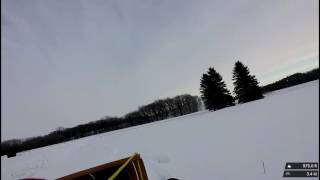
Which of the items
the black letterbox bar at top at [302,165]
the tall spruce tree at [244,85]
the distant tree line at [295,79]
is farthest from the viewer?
the tall spruce tree at [244,85]

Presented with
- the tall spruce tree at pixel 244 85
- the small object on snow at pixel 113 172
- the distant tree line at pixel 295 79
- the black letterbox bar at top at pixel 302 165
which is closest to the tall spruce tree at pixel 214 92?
the tall spruce tree at pixel 244 85

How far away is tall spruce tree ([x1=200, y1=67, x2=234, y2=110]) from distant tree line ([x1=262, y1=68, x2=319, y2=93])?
1081 centimetres

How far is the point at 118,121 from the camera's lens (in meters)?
114

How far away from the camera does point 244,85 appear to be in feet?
146

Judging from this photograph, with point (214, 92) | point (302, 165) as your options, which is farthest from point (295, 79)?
point (302, 165)

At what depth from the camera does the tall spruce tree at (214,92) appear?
4700cm

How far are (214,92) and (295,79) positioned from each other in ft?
46.2

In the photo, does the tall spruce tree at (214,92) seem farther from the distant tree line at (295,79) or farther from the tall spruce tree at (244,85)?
the distant tree line at (295,79)

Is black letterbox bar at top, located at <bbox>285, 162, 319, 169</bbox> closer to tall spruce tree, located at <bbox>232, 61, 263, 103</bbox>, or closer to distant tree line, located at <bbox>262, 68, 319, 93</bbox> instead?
distant tree line, located at <bbox>262, 68, 319, 93</bbox>

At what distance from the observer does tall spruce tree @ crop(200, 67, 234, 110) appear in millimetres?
47000

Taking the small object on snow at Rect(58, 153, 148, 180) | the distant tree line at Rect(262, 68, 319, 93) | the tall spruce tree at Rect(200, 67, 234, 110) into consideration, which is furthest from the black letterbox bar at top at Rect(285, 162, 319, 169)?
the tall spruce tree at Rect(200, 67, 234, 110)

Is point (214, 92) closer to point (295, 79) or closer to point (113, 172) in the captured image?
point (295, 79)

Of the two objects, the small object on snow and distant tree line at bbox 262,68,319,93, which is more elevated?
distant tree line at bbox 262,68,319,93

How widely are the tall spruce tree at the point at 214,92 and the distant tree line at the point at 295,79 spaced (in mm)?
10813
